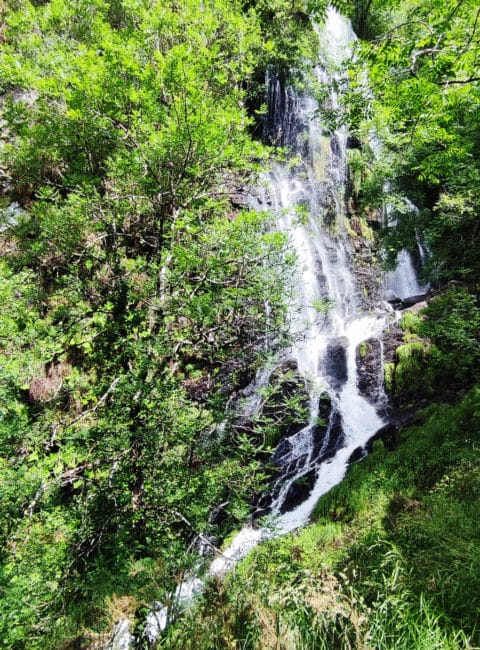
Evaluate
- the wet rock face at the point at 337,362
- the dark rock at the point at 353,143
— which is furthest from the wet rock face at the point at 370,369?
the dark rock at the point at 353,143

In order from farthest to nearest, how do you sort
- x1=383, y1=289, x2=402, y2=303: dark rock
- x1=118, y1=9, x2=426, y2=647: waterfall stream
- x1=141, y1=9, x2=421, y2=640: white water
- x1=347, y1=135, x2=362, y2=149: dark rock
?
x1=347, y1=135, x2=362, y2=149: dark rock, x1=383, y1=289, x2=402, y2=303: dark rock, x1=141, y1=9, x2=421, y2=640: white water, x1=118, y1=9, x2=426, y2=647: waterfall stream

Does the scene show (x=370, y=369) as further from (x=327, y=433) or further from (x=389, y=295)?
(x=389, y=295)

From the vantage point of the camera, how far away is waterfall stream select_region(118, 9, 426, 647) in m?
6.90

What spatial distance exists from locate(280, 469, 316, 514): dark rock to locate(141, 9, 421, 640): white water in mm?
45

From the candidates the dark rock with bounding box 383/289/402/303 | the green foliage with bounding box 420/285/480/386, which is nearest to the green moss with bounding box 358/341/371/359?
the green foliage with bounding box 420/285/480/386

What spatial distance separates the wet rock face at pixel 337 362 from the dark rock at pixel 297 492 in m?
3.06

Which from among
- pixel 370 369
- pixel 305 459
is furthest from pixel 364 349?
pixel 305 459

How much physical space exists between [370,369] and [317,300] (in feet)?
8.55

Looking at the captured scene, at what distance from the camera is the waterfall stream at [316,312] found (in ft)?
22.6

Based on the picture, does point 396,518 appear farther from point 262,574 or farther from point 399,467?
point 262,574

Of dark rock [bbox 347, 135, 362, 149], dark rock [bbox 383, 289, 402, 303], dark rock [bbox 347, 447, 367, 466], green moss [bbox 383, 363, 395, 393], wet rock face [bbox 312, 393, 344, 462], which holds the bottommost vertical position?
dark rock [bbox 347, 447, 367, 466]

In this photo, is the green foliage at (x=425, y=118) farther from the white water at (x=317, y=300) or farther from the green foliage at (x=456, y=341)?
the white water at (x=317, y=300)

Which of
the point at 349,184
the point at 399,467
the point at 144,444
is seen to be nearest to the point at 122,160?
the point at 144,444

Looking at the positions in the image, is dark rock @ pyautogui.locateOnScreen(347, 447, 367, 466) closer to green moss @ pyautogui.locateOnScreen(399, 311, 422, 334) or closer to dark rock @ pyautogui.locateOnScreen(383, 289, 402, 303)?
green moss @ pyautogui.locateOnScreen(399, 311, 422, 334)
